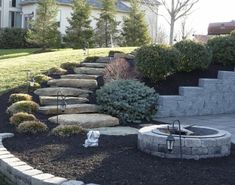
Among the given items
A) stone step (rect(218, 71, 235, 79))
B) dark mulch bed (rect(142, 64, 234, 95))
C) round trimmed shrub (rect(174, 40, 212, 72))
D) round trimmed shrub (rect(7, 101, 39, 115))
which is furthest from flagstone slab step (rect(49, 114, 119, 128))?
stone step (rect(218, 71, 235, 79))

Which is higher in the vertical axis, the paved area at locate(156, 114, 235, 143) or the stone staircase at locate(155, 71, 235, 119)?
the stone staircase at locate(155, 71, 235, 119)

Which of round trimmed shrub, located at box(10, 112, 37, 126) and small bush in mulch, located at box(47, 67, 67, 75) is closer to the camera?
round trimmed shrub, located at box(10, 112, 37, 126)

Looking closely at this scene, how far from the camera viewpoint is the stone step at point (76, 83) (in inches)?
408

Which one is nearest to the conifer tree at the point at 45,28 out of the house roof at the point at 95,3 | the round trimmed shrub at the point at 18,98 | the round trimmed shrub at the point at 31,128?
the house roof at the point at 95,3

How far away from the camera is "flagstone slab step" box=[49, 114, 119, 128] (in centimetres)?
785

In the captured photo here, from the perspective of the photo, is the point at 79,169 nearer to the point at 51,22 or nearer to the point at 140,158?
the point at 140,158

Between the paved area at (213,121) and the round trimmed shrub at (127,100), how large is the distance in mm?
627

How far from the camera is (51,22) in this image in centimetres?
2422

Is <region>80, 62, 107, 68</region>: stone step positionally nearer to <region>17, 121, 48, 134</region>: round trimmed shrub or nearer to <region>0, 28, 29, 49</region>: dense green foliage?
<region>17, 121, 48, 134</region>: round trimmed shrub

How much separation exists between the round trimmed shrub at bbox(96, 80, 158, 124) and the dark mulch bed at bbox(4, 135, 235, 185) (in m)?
1.95

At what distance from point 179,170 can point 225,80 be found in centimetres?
641

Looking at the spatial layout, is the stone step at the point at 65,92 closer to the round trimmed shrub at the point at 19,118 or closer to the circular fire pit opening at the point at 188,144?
the round trimmed shrub at the point at 19,118

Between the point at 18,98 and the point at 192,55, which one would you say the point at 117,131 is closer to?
the point at 18,98

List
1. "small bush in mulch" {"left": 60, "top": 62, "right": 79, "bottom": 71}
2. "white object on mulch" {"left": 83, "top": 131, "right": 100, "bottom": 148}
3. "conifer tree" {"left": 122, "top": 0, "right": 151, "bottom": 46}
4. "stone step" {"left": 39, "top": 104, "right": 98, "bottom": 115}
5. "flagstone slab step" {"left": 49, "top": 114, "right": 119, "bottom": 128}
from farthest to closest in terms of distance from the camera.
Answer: "conifer tree" {"left": 122, "top": 0, "right": 151, "bottom": 46}, "small bush in mulch" {"left": 60, "top": 62, "right": 79, "bottom": 71}, "stone step" {"left": 39, "top": 104, "right": 98, "bottom": 115}, "flagstone slab step" {"left": 49, "top": 114, "right": 119, "bottom": 128}, "white object on mulch" {"left": 83, "top": 131, "right": 100, "bottom": 148}
